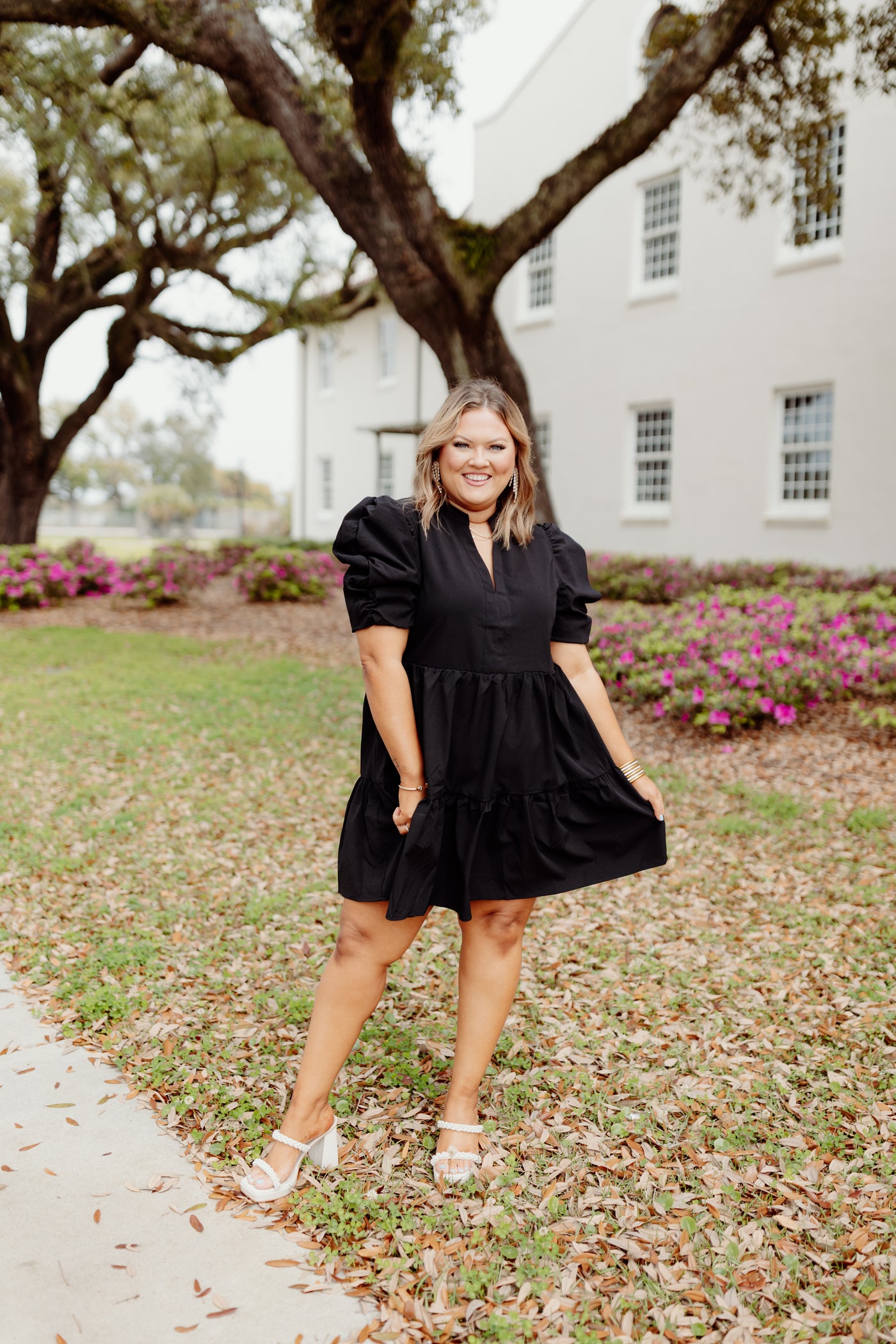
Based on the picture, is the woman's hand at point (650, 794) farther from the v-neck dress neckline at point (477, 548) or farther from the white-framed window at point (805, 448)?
the white-framed window at point (805, 448)

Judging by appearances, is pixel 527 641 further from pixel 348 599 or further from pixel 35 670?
pixel 35 670

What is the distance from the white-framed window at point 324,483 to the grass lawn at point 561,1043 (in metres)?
21.6

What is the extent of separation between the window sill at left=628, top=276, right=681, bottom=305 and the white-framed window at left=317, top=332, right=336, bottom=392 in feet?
38.5

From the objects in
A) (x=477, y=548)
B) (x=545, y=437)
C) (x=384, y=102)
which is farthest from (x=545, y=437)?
(x=477, y=548)

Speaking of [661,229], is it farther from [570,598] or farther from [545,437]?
[570,598]

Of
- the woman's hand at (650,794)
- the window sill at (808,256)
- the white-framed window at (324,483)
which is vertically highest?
the window sill at (808,256)

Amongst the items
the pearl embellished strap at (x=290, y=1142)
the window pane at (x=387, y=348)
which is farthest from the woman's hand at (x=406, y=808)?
the window pane at (x=387, y=348)

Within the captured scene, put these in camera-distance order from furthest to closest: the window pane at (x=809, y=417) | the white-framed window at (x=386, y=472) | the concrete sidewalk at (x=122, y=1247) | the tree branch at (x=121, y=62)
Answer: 1. the white-framed window at (x=386, y=472)
2. the window pane at (x=809, y=417)
3. the tree branch at (x=121, y=62)
4. the concrete sidewalk at (x=122, y=1247)

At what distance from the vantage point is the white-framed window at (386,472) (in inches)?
987

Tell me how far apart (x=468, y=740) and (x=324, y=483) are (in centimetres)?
2605

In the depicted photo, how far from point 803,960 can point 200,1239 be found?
2687mm

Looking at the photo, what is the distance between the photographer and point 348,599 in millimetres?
2451

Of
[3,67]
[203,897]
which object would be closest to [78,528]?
[3,67]

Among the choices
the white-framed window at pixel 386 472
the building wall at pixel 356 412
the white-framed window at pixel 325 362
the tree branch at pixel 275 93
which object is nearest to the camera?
the tree branch at pixel 275 93
